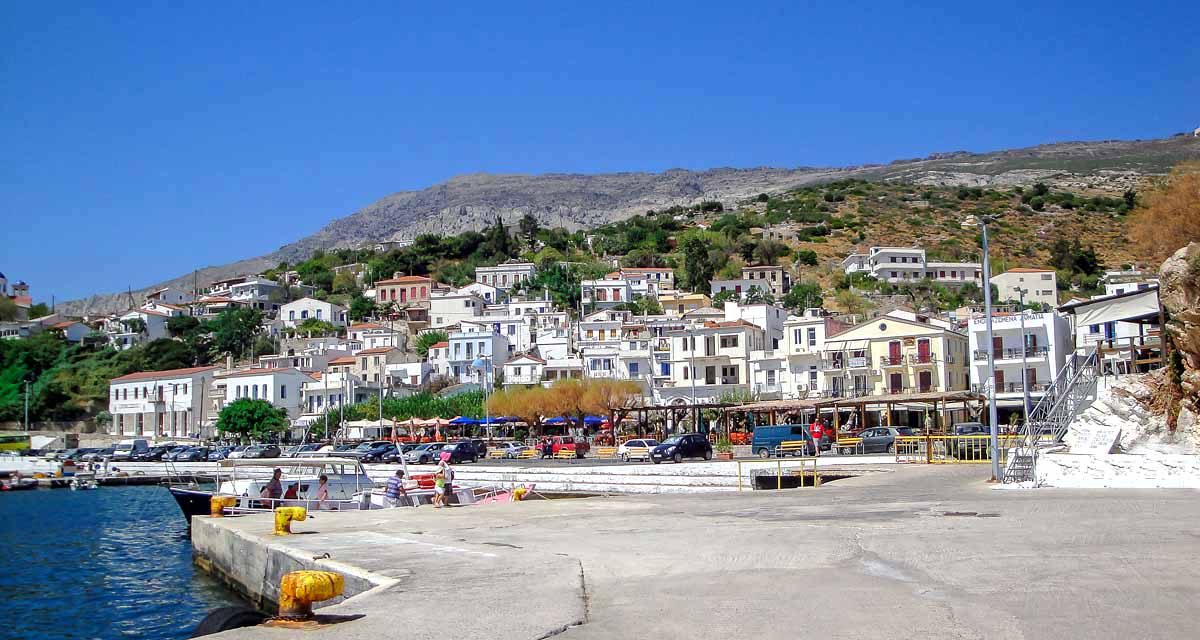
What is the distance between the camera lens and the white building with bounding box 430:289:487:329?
123 meters

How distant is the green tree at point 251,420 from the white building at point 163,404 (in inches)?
612

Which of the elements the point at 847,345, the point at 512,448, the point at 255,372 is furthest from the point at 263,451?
the point at 847,345

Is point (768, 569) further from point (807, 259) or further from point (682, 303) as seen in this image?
point (807, 259)

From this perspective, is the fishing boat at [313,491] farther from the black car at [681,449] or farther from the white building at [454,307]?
the white building at [454,307]

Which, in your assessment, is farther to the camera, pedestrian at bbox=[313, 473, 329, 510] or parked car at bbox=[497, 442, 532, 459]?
parked car at bbox=[497, 442, 532, 459]

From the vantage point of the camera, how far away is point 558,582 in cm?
1251

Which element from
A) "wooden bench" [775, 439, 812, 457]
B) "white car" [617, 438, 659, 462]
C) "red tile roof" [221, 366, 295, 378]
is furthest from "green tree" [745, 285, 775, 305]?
"wooden bench" [775, 439, 812, 457]

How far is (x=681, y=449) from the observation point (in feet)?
154

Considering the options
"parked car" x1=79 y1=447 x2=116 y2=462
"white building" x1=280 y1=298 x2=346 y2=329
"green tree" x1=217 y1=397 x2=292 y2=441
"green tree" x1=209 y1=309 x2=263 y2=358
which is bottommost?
"parked car" x1=79 y1=447 x2=116 y2=462

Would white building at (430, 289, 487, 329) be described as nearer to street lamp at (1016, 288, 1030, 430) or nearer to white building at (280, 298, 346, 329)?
white building at (280, 298, 346, 329)

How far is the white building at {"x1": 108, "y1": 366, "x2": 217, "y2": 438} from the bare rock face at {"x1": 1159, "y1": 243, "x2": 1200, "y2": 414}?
293 feet

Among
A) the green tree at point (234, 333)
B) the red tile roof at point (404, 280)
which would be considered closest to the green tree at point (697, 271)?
the red tile roof at point (404, 280)

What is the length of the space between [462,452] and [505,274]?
85.1 metres

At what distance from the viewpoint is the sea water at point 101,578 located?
1930cm
